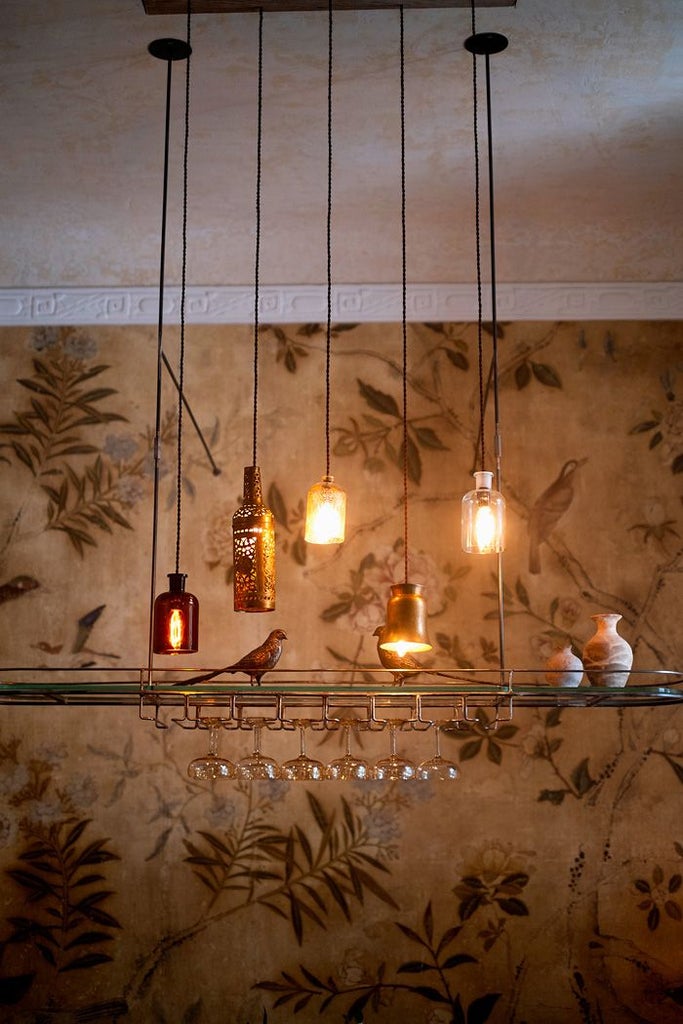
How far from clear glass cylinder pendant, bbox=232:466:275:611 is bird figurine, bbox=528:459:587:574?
1.63 metres

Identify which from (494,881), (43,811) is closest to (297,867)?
(494,881)

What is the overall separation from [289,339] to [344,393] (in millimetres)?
332

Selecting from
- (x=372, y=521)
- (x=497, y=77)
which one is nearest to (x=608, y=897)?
(x=372, y=521)

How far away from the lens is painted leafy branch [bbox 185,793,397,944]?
4270 mm

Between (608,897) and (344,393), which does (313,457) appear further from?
(608,897)

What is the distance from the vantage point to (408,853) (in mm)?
4312

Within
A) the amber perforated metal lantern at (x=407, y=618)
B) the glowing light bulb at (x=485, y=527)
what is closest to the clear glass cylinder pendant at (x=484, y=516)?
the glowing light bulb at (x=485, y=527)

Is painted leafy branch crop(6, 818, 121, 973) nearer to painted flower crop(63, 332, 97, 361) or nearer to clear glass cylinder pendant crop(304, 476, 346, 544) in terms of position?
clear glass cylinder pendant crop(304, 476, 346, 544)

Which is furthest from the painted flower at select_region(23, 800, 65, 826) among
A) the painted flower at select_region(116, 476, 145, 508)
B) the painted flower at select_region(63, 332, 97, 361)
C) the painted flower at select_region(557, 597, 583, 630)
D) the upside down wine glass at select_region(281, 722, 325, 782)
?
the painted flower at select_region(557, 597, 583, 630)

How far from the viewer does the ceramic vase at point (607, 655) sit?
326 centimetres

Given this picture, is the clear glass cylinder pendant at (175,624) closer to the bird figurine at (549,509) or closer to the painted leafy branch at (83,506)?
the painted leafy branch at (83,506)

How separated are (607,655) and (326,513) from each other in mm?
931

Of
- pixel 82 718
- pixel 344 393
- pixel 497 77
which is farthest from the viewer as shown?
pixel 344 393

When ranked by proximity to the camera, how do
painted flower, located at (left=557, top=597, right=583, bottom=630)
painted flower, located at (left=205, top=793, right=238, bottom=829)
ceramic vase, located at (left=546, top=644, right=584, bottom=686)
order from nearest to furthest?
1. ceramic vase, located at (left=546, top=644, right=584, bottom=686)
2. painted flower, located at (left=205, top=793, right=238, bottom=829)
3. painted flower, located at (left=557, top=597, right=583, bottom=630)
